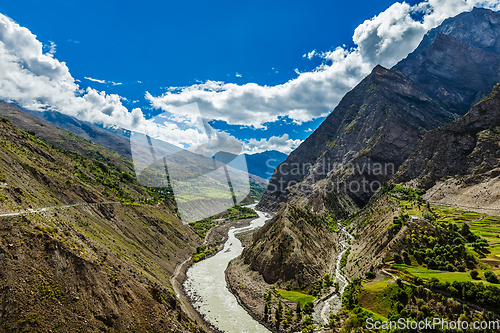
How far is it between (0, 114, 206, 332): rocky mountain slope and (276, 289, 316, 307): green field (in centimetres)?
2364

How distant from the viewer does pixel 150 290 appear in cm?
4441

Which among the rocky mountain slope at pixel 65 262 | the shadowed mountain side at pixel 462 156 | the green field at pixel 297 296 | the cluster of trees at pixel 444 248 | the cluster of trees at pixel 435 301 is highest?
the shadowed mountain side at pixel 462 156

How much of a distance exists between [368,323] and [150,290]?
38020 millimetres

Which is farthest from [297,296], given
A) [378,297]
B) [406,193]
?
[406,193]

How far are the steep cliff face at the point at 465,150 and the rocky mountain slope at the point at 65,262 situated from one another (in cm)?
13279

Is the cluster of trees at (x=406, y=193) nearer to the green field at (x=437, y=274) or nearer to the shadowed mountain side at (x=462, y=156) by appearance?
the shadowed mountain side at (x=462, y=156)

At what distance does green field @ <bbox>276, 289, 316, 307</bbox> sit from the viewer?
2219 inches

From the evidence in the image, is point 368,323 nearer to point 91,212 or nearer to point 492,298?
point 492,298

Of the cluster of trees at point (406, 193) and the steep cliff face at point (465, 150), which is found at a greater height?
the steep cliff face at point (465, 150)

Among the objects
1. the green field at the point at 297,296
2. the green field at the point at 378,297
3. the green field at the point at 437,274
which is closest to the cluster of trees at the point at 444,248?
the green field at the point at 437,274

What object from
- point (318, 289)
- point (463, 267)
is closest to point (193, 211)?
point (318, 289)

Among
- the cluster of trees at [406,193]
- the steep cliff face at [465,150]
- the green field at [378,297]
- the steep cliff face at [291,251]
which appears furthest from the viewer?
the cluster of trees at [406,193]

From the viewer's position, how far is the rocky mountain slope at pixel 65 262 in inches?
1105

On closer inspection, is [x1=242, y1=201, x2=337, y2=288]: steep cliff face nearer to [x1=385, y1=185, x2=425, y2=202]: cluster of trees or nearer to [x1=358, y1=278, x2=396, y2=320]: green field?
[x1=358, y1=278, x2=396, y2=320]: green field
